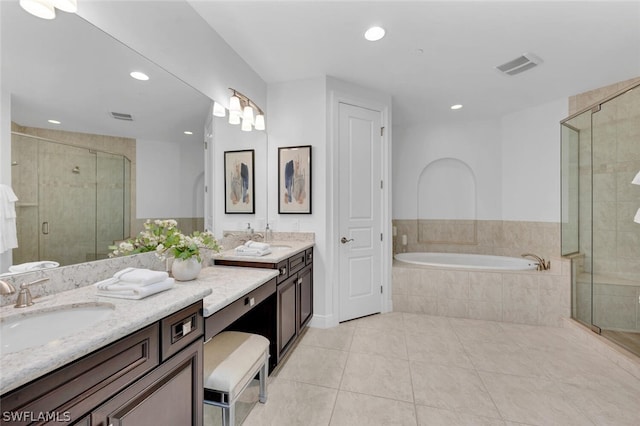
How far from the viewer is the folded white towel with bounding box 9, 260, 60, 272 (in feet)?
3.39

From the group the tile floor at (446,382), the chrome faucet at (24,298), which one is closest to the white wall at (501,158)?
the tile floor at (446,382)

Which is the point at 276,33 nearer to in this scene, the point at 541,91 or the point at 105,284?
the point at 105,284

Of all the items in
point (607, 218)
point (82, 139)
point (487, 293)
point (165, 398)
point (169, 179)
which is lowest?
point (487, 293)

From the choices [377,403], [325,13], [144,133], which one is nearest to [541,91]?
[325,13]

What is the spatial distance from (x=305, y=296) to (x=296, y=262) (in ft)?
1.43

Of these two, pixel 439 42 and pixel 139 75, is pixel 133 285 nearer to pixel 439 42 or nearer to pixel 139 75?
pixel 139 75

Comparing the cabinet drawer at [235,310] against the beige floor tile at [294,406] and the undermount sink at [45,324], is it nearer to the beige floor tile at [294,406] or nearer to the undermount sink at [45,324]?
the undermount sink at [45,324]

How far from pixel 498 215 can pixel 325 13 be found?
3788mm

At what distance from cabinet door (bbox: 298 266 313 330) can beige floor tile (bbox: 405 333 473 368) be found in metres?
0.98

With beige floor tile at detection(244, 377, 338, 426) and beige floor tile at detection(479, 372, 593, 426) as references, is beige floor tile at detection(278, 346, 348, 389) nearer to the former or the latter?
beige floor tile at detection(244, 377, 338, 426)

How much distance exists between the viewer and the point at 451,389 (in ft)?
6.14

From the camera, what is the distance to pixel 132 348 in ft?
2.86

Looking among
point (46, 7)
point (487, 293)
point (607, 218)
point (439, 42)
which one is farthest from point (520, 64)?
point (46, 7)

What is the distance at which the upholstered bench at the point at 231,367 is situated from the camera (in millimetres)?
1304
